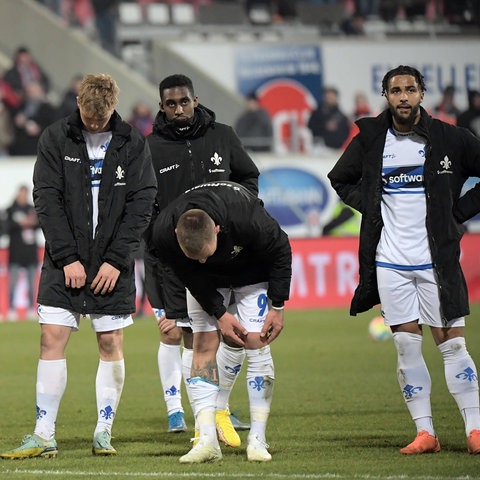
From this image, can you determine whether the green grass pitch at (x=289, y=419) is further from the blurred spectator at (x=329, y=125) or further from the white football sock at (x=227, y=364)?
the blurred spectator at (x=329, y=125)

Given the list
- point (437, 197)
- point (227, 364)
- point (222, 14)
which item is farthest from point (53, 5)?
point (437, 197)

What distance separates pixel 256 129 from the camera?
2712 cm

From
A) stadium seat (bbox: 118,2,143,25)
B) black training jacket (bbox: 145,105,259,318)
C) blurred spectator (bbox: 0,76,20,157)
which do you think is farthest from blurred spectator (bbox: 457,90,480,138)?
black training jacket (bbox: 145,105,259,318)

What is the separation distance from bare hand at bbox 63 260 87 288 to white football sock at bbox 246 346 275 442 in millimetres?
1098

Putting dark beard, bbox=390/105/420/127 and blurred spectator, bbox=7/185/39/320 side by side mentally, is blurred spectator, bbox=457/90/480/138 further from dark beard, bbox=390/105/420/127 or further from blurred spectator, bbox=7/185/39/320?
dark beard, bbox=390/105/420/127

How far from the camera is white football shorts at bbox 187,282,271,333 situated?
7363mm

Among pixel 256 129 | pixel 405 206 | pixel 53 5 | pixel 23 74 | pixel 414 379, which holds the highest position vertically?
pixel 53 5

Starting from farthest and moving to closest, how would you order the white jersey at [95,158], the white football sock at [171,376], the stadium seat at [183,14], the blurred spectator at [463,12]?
the blurred spectator at [463,12]
the stadium seat at [183,14]
the white football sock at [171,376]
the white jersey at [95,158]

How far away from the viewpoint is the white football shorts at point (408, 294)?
752 cm

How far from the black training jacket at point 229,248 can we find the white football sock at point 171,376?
1987 millimetres

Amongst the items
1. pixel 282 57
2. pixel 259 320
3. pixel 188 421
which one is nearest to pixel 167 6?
pixel 282 57

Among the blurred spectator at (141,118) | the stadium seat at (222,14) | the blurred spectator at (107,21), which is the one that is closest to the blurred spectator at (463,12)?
the stadium seat at (222,14)

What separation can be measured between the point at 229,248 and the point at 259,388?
36.4 inches

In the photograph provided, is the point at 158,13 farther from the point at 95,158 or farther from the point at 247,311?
the point at 247,311
